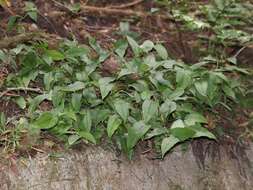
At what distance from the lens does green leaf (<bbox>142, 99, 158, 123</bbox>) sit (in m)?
2.98

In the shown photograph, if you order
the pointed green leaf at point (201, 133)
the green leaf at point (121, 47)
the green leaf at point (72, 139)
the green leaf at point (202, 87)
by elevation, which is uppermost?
the green leaf at point (121, 47)

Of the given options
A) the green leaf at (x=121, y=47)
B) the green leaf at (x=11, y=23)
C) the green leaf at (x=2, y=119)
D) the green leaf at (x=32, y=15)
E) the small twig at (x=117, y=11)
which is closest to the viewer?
the green leaf at (x=2, y=119)

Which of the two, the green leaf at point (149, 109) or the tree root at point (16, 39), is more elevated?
the tree root at point (16, 39)

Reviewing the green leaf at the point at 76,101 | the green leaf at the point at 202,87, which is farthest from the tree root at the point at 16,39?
the green leaf at the point at 202,87

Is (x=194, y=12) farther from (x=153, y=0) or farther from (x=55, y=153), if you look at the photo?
(x=55, y=153)

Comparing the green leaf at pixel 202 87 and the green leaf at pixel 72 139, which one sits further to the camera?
the green leaf at pixel 202 87

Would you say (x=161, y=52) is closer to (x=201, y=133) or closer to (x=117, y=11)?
(x=201, y=133)

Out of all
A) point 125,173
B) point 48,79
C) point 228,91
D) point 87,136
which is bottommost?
point 125,173

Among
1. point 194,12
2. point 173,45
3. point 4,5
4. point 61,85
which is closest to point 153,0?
point 194,12

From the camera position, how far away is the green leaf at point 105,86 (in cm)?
301

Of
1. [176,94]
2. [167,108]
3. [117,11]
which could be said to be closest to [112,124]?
[167,108]

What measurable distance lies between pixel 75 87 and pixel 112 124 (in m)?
0.34

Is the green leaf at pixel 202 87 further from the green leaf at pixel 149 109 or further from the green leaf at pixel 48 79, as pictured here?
the green leaf at pixel 48 79

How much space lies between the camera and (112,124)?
9.59ft
